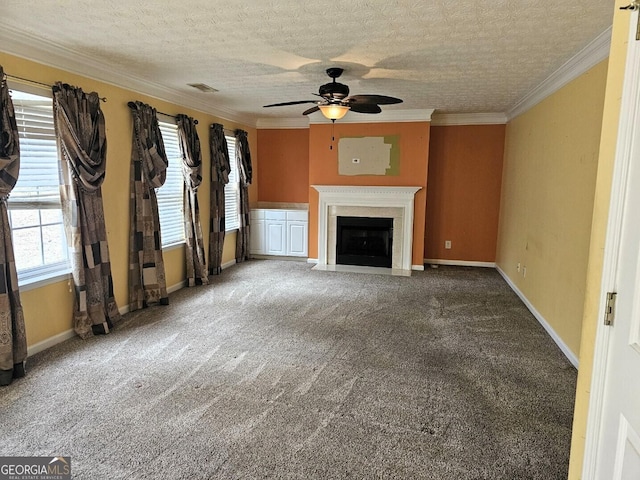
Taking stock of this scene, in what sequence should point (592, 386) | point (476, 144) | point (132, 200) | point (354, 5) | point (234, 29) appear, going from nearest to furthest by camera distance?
point (592, 386), point (354, 5), point (234, 29), point (132, 200), point (476, 144)

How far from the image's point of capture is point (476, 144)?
6375mm

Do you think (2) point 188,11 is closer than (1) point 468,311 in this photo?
Yes

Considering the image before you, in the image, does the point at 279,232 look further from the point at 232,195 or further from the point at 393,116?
the point at 393,116

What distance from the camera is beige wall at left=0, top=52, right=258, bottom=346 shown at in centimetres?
316

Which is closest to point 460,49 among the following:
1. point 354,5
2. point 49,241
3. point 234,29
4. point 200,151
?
point 354,5

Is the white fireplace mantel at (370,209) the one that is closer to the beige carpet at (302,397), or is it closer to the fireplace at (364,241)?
the fireplace at (364,241)

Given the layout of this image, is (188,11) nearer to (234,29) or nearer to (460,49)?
(234,29)

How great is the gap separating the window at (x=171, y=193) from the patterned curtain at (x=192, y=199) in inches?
3.4

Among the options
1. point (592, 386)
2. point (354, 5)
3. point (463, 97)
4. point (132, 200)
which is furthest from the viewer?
point (463, 97)

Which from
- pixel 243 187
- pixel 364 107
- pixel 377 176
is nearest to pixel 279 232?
pixel 243 187

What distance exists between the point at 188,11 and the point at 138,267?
8.80 ft

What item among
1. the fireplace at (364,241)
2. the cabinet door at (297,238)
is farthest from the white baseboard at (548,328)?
the cabinet door at (297,238)

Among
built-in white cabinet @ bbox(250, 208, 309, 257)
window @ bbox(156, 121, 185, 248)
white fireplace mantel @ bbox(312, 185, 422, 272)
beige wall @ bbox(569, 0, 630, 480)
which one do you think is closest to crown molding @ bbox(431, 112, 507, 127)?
white fireplace mantel @ bbox(312, 185, 422, 272)

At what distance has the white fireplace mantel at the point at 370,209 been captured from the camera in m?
6.16
